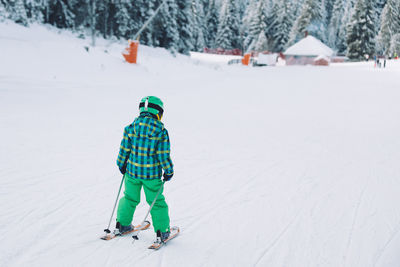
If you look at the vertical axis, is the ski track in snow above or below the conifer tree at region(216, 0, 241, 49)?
below

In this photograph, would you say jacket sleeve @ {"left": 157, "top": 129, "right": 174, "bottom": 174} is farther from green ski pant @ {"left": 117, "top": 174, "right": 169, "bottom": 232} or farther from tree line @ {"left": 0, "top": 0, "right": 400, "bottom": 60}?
tree line @ {"left": 0, "top": 0, "right": 400, "bottom": 60}

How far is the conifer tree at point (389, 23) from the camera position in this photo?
61.7m

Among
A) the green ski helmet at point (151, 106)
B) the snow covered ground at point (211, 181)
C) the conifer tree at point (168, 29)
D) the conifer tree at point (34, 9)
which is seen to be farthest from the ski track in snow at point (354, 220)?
the conifer tree at point (168, 29)

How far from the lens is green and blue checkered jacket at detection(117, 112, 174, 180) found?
3.51 meters

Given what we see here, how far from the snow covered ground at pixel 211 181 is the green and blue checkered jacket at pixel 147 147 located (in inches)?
35.0

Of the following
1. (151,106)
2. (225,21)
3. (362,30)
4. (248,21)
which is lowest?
(151,106)

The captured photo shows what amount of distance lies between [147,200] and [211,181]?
2571 mm

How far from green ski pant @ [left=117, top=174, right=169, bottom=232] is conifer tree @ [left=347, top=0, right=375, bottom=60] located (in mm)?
61760

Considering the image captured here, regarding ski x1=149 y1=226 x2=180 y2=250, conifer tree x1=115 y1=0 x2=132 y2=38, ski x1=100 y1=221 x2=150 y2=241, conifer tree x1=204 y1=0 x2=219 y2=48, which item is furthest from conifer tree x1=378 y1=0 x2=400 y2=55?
ski x1=100 y1=221 x2=150 y2=241

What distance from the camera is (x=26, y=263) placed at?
11.4 ft

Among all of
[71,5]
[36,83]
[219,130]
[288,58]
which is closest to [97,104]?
[36,83]

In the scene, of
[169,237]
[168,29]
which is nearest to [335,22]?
[168,29]

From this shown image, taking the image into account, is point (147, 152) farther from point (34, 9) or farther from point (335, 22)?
point (335, 22)

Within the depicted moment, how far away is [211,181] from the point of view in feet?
20.5
